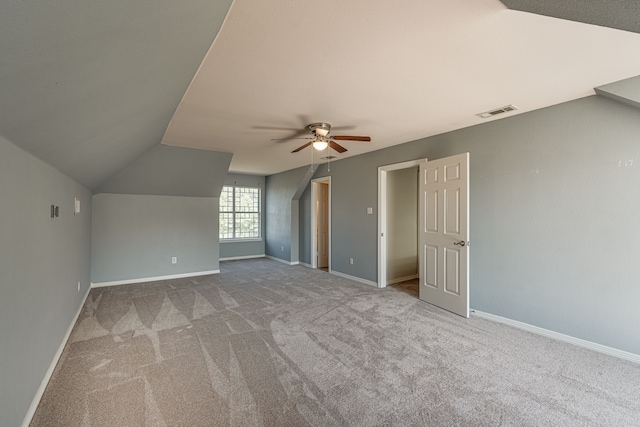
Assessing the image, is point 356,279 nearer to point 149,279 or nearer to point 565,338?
point 565,338

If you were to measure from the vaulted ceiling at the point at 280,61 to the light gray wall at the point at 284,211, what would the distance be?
3508mm

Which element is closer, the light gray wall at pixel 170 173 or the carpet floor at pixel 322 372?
the carpet floor at pixel 322 372

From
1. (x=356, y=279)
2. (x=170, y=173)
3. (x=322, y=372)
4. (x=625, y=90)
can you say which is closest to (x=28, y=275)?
(x=322, y=372)

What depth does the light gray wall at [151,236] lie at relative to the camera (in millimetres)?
4973

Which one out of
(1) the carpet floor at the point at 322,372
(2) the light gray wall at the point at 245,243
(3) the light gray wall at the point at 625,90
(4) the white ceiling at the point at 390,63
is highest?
(4) the white ceiling at the point at 390,63

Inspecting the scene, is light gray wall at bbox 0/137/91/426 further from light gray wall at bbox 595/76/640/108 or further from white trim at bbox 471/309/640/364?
light gray wall at bbox 595/76/640/108

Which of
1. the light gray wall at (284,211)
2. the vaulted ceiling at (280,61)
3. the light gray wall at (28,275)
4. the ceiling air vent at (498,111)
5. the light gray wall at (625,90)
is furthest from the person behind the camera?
the light gray wall at (284,211)

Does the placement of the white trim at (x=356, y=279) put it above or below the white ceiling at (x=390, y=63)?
below

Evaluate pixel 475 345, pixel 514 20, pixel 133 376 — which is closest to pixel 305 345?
pixel 133 376

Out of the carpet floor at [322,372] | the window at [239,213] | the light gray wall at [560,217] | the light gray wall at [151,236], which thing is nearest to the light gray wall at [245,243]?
the window at [239,213]

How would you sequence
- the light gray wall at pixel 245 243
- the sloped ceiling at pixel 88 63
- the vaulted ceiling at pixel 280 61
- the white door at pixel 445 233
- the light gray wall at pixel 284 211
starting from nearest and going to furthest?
the sloped ceiling at pixel 88 63
the vaulted ceiling at pixel 280 61
the white door at pixel 445 233
the light gray wall at pixel 284 211
the light gray wall at pixel 245 243

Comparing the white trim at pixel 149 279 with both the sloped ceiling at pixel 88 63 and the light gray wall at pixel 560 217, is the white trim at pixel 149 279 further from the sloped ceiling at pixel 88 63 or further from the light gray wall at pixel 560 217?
the light gray wall at pixel 560 217

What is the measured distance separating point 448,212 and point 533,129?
127 cm

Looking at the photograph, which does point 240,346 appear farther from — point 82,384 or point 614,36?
point 614,36
